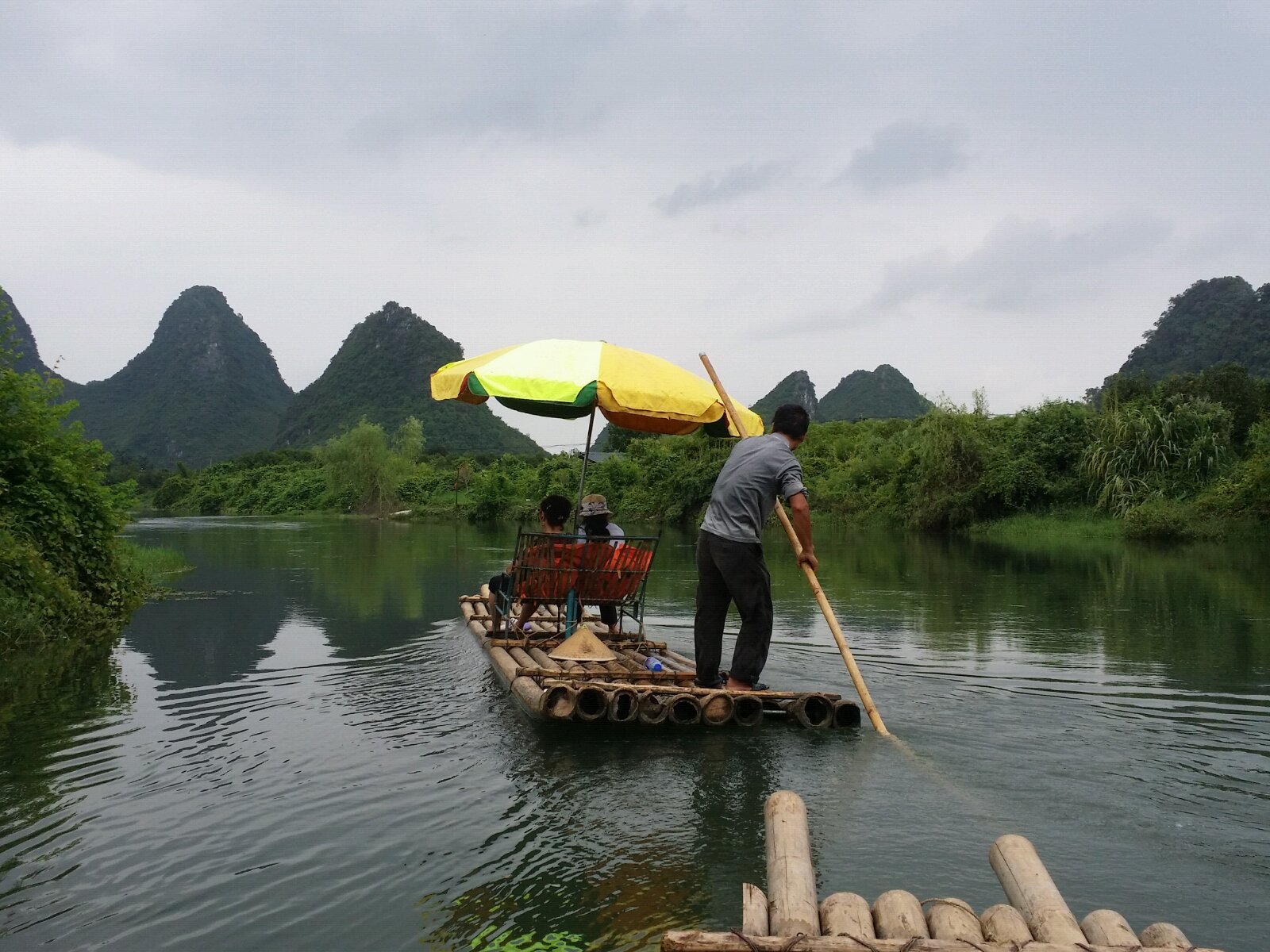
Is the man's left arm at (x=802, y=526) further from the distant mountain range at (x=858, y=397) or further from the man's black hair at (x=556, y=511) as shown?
the distant mountain range at (x=858, y=397)

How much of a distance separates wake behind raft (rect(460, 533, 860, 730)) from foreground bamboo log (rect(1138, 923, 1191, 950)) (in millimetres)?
3582

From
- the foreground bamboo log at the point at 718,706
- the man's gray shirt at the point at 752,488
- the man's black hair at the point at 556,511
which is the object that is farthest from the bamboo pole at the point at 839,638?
the man's black hair at the point at 556,511

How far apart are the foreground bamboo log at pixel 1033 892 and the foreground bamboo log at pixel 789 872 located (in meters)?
0.62

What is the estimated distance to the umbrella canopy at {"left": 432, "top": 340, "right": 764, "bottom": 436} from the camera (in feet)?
24.5

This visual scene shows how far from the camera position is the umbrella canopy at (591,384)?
7.47 m

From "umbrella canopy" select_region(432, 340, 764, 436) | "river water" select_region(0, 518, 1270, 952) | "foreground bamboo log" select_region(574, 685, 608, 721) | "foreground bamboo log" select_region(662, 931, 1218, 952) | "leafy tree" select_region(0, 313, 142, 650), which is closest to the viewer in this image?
"foreground bamboo log" select_region(662, 931, 1218, 952)

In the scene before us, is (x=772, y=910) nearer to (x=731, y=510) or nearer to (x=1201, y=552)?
(x=731, y=510)

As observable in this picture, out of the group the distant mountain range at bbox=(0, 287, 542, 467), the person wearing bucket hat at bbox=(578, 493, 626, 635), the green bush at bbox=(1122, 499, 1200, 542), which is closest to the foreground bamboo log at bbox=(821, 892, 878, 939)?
the person wearing bucket hat at bbox=(578, 493, 626, 635)

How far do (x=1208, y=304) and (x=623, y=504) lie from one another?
45.2 metres

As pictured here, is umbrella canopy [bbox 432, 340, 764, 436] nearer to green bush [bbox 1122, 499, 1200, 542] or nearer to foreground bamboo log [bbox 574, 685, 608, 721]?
foreground bamboo log [bbox 574, 685, 608, 721]

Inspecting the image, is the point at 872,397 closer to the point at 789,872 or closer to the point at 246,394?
the point at 246,394

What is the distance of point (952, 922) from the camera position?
2.92m

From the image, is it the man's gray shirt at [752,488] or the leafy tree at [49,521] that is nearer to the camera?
the man's gray shirt at [752,488]

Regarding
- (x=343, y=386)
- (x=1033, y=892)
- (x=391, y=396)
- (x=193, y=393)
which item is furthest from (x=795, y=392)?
(x=1033, y=892)
